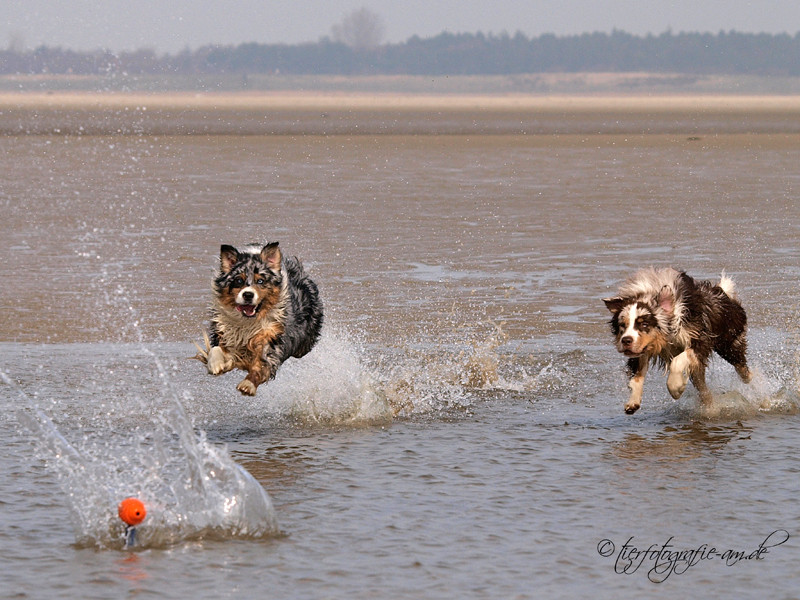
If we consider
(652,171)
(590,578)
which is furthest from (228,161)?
(590,578)

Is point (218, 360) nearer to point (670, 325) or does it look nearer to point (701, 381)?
point (670, 325)

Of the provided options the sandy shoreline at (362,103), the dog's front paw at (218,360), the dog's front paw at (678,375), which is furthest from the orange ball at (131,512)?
the sandy shoreline at (362,103)

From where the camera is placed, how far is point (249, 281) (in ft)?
30.1

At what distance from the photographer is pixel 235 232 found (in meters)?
20.1

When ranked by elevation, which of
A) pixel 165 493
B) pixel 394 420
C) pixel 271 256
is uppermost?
pixel 271 256

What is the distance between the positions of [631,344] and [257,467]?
8.78 feet

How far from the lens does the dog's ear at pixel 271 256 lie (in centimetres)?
928

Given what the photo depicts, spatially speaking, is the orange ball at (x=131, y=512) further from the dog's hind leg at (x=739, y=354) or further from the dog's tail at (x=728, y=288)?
the dog's tail at (x=728, y=288)

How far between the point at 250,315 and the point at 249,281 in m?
0.24

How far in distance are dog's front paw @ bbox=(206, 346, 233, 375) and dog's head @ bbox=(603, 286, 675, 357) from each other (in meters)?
2.72

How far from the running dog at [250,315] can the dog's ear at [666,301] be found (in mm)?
2690

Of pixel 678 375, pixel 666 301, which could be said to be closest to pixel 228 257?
pixel 666 301

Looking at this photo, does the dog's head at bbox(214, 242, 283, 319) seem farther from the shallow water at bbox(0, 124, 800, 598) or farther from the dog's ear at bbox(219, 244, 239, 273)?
the shallow water at bbox(0, 124, 800, 598)

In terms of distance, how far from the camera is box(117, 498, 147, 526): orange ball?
21.5ft
